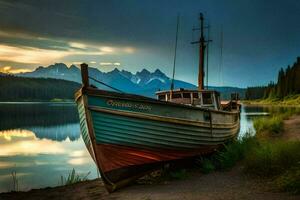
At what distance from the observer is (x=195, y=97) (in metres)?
16.5

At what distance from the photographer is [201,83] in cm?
2031

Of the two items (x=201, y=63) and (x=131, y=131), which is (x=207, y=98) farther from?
(x=131, y=131)

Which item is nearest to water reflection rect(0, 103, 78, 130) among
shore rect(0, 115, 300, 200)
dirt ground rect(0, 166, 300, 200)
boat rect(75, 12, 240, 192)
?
shore rect(0, 115, 300, 200)

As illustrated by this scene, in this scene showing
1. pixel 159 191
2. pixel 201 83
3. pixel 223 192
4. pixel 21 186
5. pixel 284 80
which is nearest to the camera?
pixel 223 192

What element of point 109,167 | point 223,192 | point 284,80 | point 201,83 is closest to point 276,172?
point 223,192

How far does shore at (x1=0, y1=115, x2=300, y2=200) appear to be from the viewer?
9320 millimetres

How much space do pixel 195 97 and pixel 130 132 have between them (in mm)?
5868

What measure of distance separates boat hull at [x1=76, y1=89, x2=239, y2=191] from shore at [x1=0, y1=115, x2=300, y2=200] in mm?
720

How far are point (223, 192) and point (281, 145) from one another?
2.90 metres

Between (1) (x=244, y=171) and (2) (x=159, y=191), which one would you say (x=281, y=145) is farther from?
(2) (x=159, y=191)

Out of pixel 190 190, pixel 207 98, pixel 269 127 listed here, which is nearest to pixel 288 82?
pixel 269 127

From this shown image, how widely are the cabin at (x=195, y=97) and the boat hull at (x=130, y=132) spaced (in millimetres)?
3507

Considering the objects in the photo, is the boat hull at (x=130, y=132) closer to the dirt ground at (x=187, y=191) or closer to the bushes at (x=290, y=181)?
the dirt ground at (x=187, y=191)

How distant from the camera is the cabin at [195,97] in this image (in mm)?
16375
